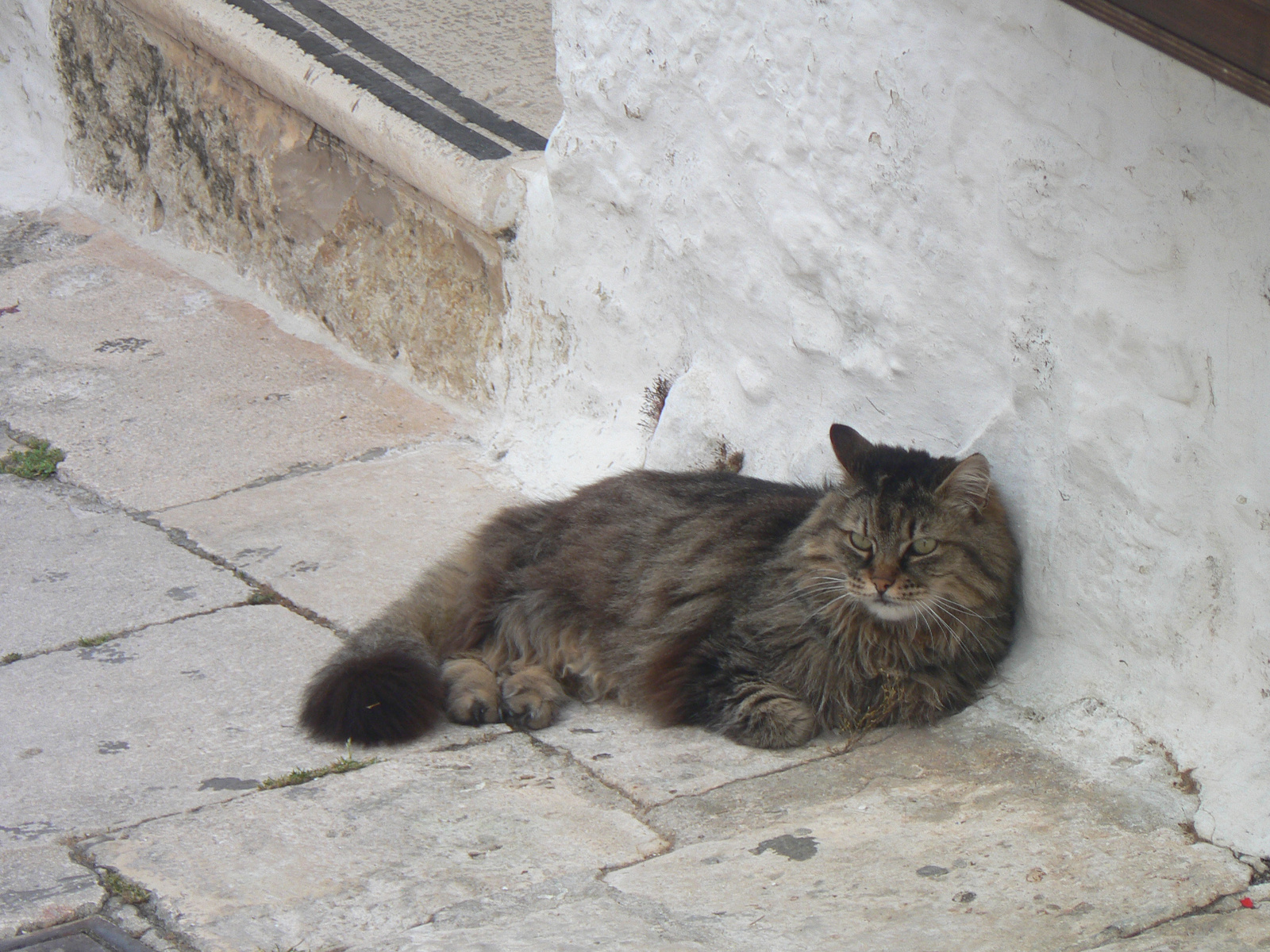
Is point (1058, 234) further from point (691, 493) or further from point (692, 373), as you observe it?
point (692, 373)

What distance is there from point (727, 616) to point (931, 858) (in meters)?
0.99

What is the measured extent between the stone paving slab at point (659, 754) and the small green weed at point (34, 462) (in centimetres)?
246

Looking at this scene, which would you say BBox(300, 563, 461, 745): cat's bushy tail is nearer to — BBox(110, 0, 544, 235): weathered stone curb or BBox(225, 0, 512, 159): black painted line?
BBox(110, 0, 544, 235): weathered stone curb

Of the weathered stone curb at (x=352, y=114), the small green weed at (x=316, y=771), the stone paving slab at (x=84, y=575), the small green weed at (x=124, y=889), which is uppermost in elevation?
the weathered stone curb at (x=352, y=114)

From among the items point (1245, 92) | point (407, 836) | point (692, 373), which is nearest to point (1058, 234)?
point (1245, 92)

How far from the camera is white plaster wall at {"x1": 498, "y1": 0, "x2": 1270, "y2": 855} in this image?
2805 mm

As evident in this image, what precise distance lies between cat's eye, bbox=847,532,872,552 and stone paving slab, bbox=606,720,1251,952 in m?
0.51

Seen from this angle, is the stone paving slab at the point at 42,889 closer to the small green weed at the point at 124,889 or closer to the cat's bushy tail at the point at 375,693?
the small green weed at the point at 124,889

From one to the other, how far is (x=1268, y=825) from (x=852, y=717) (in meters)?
1.01

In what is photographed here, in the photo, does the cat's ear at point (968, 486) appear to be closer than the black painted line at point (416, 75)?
Yes

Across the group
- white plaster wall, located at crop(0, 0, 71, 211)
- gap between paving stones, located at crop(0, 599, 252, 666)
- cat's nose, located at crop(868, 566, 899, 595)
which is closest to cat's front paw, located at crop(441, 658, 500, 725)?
gap between paving stones, located at crop(0, 599, 252, 666)

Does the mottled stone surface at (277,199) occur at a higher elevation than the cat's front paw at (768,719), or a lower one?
higher

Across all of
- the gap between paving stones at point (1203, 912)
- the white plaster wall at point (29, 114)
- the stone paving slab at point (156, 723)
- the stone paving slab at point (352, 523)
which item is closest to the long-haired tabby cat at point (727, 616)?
the stone paving slab at point (156, 723)

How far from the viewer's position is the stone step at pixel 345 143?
17.3 feet
